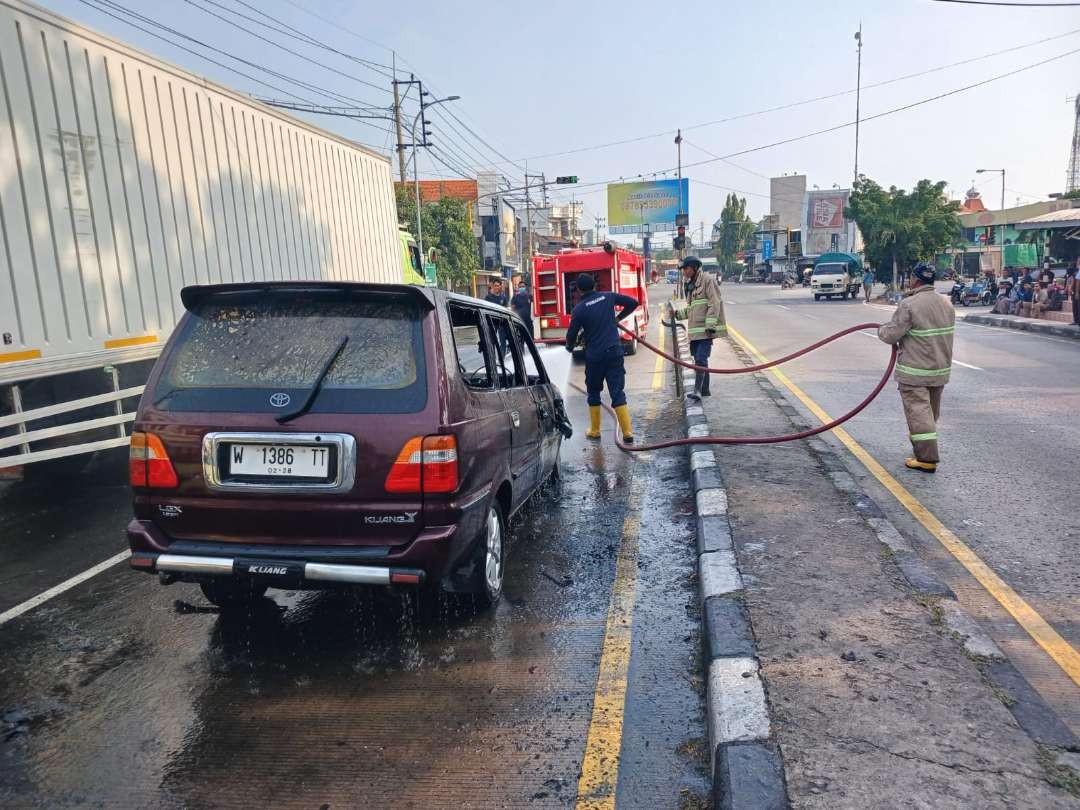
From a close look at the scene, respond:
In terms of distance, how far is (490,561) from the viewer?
4008mm

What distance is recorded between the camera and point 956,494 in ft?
19.5

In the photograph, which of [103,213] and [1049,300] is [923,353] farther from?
[1049,300]

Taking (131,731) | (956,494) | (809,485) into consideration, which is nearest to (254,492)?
(131,731)

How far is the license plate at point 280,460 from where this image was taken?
3.27 meters

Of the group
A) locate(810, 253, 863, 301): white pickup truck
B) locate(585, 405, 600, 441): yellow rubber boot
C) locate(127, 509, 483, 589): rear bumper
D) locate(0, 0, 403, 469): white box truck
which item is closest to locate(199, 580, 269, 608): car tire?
locate(127, 509, 483, 589): rear bumper

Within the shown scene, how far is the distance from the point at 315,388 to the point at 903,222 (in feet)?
130

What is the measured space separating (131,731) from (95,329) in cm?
451

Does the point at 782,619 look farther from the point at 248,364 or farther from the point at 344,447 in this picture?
the point at 248,364

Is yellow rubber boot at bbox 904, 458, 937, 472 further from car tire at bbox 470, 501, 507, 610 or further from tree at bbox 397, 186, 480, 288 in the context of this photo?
tree at bbox 397, 186, 480, 288

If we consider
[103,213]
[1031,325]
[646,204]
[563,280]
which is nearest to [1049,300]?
[1031,325]

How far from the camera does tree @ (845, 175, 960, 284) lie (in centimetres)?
3728

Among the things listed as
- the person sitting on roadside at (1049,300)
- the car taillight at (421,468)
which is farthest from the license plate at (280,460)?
the person sitting on roadside at (1049,300)

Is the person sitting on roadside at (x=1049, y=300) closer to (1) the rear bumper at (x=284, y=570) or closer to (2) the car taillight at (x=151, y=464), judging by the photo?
(1) the rear bumper at (x=284, y=570)

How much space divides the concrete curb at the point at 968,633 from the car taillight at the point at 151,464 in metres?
3.41
